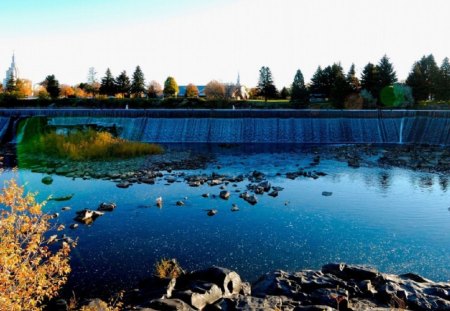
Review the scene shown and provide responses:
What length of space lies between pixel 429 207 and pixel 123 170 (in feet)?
62.1

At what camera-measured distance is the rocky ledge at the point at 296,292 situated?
10242 mm

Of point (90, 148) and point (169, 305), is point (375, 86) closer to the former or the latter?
point (90, 148)

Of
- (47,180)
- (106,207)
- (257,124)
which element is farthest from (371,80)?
(106,207)

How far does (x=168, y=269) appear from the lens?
1237cm

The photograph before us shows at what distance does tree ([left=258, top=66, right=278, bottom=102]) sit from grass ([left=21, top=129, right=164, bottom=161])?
1366 inches

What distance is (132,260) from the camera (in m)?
13.6

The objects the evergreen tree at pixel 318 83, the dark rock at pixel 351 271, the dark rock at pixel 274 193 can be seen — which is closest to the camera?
the dark rock at pixel 351 271

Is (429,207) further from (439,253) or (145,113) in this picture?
(145,113)

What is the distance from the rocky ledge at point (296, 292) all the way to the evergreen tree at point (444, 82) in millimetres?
48030

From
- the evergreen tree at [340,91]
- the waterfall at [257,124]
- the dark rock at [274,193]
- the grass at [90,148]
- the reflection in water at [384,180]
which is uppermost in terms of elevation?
the evergreen tree at [340,91]

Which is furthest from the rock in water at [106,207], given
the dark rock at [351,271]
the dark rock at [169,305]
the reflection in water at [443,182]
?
the reflection in water at [443,182]

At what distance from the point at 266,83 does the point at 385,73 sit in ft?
63.3

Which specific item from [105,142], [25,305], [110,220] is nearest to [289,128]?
[105,142]

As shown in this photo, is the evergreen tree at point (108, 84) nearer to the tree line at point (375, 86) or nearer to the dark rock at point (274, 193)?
the tree line at point (375, 86)
